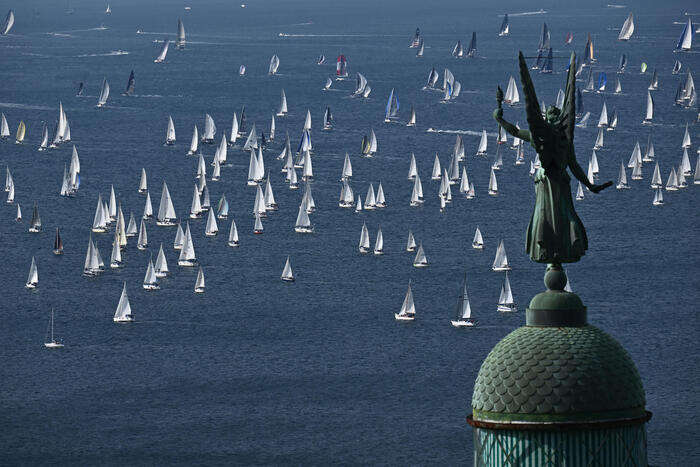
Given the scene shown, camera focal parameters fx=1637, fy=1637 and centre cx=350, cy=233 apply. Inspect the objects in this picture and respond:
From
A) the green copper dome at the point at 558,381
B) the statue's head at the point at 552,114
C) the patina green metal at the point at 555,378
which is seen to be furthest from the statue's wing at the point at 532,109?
the green copper dome at the point at 558,381

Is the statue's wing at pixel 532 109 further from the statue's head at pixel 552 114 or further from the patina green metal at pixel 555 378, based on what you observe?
the statue's head at pixel 552 114

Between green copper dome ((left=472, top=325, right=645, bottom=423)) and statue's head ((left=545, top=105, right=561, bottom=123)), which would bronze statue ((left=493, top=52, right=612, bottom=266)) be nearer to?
statue's head ((left=545, top=105, right=561, bottom=123))

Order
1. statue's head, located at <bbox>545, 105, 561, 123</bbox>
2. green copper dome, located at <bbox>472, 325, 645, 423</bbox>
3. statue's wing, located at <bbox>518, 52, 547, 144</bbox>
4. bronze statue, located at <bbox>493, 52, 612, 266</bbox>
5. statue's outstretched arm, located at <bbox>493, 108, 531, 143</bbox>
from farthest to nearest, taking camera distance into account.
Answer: statue's head, located at <bbox>545, 105, 561, 123</bbox>
bronze statue, located at <bbox>493, 52, 612, 266</bbox>
statue's outstretched arm, located at <bbox>493, 108, 531, 143</bbox>
statue's wing, located at <bbox>518, 52, 547, 144</bbox>
green copper dome, located at <bbox>472, 325, 645, 423</bbox>

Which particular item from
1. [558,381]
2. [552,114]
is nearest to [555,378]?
[558,381]

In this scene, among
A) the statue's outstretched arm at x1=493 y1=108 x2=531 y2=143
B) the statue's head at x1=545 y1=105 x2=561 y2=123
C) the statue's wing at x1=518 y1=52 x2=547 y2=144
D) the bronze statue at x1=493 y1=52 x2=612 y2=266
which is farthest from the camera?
the statue's head at x1=545 y1=105 x2=561 y2=123

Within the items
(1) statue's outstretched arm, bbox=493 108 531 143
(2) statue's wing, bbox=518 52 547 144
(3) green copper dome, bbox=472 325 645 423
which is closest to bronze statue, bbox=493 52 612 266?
(1) statue's outstretched arm, bbox=493 108 531 143

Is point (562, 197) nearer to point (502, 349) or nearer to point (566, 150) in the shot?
point (566, 150)

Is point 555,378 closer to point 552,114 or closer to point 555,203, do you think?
point 555,203
